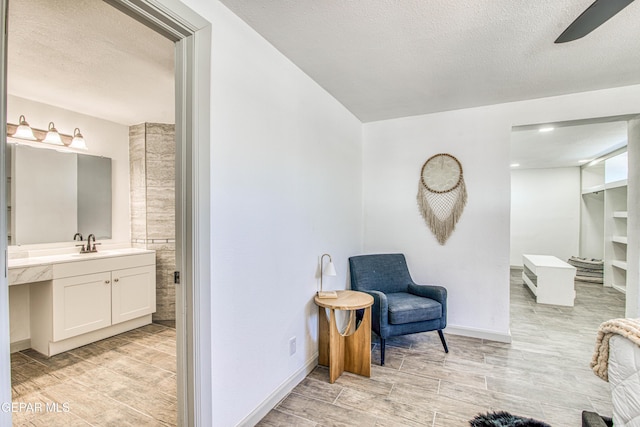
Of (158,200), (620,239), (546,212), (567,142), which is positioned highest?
(567,142)

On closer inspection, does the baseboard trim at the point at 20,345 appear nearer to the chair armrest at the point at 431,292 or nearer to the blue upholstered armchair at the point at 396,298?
the blue upholstered armchair at the point at 396,298

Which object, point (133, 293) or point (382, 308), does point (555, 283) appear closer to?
point (382, 308)

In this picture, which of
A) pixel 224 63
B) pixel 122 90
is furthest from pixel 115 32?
pixel 122 90

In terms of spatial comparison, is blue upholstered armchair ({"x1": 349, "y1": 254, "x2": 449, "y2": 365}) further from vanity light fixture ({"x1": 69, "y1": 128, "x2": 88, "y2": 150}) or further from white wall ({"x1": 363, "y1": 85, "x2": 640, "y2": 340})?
vanity light fixture ({"x1": 69, "y1": 128, "x2": 88, "y2": 150})

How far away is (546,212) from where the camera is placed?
283 inches

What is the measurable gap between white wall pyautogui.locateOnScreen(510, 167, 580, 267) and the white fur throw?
23.5ft

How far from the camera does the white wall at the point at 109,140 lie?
311 cm

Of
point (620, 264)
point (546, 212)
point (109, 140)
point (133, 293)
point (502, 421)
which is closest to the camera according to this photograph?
point (502, 421)

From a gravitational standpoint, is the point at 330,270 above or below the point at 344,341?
above

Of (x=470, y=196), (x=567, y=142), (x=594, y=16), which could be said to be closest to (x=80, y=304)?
(x=470, y=196)

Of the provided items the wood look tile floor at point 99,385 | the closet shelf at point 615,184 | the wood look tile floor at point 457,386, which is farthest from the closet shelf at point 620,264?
the wood look tile floor at point 99,385

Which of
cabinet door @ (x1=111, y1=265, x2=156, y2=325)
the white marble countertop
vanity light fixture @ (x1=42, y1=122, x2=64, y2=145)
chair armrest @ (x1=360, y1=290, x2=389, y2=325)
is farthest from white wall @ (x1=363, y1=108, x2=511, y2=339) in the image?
vanity light fixture @ (x1=42, y1=122, x2=64, y2=145)

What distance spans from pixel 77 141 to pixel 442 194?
403cm

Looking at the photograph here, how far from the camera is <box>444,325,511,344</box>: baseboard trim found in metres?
3.11
